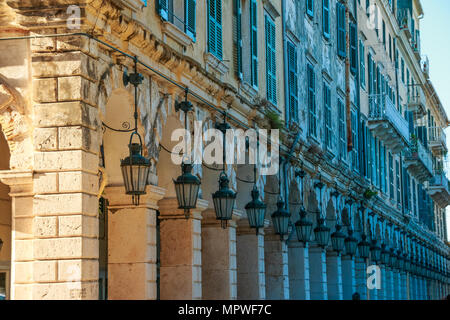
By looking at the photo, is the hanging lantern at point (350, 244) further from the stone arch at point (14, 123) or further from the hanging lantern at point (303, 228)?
the stone arch at point (14, 123)

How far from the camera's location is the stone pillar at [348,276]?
26828mm

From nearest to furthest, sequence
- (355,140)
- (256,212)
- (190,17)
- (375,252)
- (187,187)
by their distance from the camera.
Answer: (187,187), (190,17), (256,212), (355,140), (375,252)

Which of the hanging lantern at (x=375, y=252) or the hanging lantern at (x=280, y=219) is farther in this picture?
the hanging lantern at (x=375, y=252)

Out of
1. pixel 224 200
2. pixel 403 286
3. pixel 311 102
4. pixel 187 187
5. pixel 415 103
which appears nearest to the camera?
pixel 187 187

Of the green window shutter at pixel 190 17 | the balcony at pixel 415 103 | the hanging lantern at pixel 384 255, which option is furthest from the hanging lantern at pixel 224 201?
the balcony at pixel 415 103

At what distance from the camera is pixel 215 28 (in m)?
15.7

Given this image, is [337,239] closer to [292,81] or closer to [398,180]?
[292,81]

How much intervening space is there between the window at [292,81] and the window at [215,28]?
16.6ft

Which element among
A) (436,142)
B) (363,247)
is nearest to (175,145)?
(363,247)

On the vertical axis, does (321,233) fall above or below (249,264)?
above

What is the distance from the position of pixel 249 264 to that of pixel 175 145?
453cm

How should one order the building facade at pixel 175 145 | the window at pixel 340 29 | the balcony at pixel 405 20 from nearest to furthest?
the building facade at pixel 175 145 < the window at pixel 340 29 < the balcony at pixel 405 20

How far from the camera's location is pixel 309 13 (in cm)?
2362

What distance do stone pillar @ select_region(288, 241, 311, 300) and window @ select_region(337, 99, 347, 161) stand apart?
5.50m
